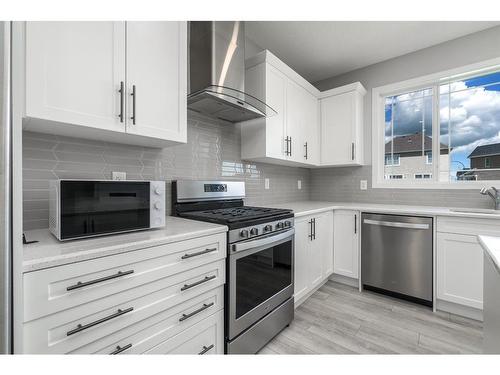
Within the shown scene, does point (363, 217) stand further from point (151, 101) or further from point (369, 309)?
point (151, 101)

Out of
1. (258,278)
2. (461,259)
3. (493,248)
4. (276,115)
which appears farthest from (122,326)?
(461,259)

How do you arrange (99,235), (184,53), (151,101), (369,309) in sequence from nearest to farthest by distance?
1. (99,235)
2. (151,101)
3. (184,53)
4. (369,309)

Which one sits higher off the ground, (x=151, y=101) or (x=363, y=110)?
(x=363, y=110)

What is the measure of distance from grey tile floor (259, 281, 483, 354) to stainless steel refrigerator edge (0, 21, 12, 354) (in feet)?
4.92

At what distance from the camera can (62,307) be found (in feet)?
2.72

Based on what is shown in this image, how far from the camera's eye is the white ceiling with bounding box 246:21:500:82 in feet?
7.67

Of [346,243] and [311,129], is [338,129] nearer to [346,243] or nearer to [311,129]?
[311,129]

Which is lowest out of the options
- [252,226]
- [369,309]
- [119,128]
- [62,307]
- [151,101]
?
[369,309]

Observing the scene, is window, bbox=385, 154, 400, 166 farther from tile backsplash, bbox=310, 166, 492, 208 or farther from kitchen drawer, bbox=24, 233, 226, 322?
kitchen drawer, bbox=24, 233, 226, 322

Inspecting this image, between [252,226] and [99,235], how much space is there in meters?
0.84

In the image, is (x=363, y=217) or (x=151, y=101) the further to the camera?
(x=363, y=217)

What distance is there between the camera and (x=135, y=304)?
1016 mm

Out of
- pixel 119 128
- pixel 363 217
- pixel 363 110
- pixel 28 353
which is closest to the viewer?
pixel 28 353
